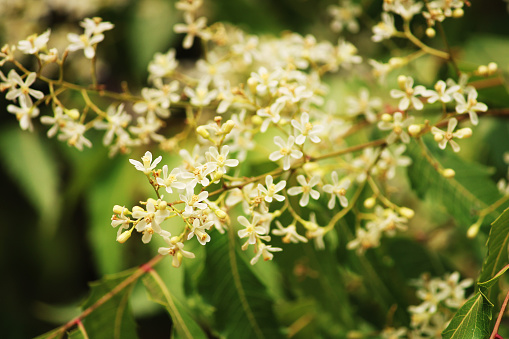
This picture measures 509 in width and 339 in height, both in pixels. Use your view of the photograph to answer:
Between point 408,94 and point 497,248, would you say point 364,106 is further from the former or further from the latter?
point 497,248

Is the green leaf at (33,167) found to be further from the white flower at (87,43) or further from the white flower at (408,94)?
the white flower at (408,94)

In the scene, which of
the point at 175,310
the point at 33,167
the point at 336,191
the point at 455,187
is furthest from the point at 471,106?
the point at 33,167

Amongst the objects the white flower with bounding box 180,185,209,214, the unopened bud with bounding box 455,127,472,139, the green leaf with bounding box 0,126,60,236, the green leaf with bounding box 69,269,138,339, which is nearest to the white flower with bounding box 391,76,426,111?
the unopened bud with bounding box 455,127,472,139

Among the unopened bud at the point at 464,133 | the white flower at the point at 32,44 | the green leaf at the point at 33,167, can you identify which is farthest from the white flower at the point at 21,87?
the green leaf at the point at 33,167

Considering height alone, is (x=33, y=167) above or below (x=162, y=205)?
below

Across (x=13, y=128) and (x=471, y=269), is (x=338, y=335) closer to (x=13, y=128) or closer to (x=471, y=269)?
(x=471, y=269)

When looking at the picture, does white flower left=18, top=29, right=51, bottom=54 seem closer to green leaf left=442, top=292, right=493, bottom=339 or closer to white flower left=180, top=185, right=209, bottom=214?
white flower left=180, top=185, right=209, bottom=214
